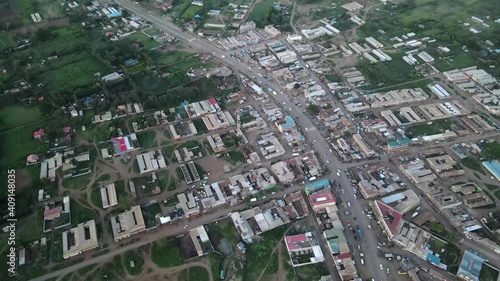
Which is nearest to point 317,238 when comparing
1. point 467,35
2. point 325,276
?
point 325,276

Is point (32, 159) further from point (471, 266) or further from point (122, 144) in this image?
point (471, 266)

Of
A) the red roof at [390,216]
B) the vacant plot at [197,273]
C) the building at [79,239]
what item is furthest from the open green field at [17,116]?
the red roof at [390,216]

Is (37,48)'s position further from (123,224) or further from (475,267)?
(475,267)

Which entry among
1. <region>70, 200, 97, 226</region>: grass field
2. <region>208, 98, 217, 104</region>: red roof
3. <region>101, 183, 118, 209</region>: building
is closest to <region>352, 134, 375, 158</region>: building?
<region>208, 98, 217, 104</region>: red roof

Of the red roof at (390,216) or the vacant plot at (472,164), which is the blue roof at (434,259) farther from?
the vacant plot at (472,164)

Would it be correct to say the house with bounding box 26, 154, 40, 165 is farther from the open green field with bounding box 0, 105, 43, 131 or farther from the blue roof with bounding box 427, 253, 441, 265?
the blue roof with bounding box 427, 253, 441, 265
